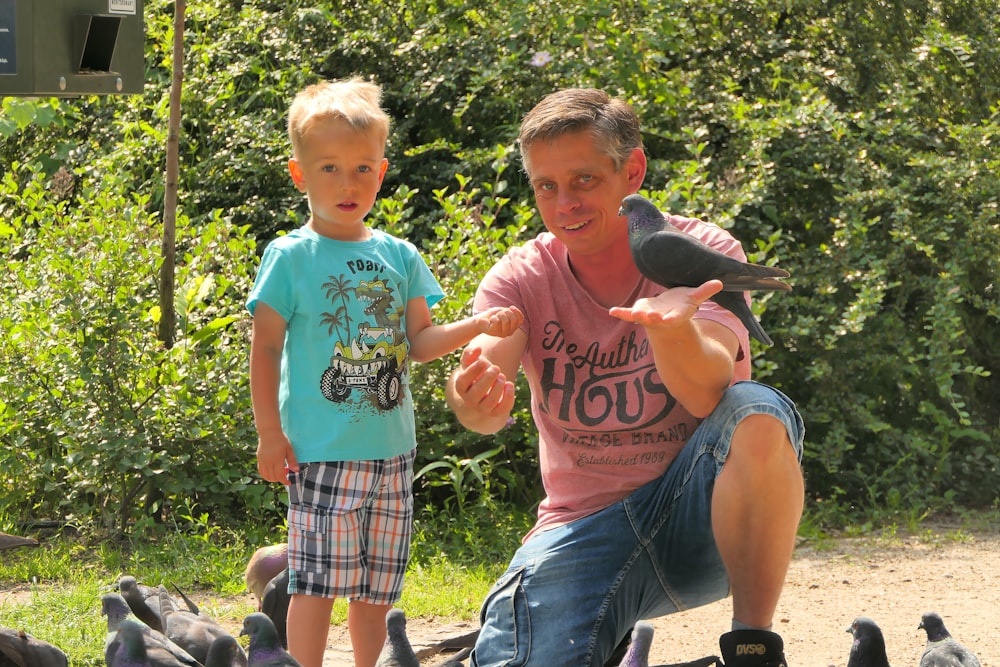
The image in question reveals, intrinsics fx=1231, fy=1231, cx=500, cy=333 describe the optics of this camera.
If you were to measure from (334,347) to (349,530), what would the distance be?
505mm

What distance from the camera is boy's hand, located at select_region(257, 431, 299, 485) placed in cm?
333

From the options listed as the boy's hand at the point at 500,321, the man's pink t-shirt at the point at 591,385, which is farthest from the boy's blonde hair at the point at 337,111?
the boy's hand at the point at 500,321

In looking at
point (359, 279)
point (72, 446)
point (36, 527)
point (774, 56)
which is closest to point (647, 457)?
point (359, 279)

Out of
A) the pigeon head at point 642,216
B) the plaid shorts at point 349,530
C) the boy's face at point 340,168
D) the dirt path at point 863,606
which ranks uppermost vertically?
the boy's face at point 340,168

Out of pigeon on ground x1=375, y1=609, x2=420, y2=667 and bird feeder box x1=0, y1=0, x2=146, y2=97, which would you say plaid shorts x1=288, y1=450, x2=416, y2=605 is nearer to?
pigeon on ground x1=375, y1=609, x2=420, y2=667

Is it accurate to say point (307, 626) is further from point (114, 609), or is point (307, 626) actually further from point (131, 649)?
point (114, 609)

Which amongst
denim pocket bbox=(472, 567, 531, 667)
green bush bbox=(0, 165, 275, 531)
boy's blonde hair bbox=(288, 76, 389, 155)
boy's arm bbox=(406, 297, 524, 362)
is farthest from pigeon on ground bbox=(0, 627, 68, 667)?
green bush bbox=(0, 165, 275, 531)

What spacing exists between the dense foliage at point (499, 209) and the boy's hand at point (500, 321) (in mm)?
1982

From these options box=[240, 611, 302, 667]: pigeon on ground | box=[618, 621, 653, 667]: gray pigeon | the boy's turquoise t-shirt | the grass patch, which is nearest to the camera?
box=[618, 621, 653, 667]: gray pigeon

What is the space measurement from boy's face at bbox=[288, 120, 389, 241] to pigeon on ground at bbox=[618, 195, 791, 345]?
30.4 inches

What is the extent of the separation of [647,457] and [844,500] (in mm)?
3123

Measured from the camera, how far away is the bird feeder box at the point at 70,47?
10.6 feet

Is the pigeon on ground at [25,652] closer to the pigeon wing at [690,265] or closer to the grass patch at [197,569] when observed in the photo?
the grass patch at [197,569]

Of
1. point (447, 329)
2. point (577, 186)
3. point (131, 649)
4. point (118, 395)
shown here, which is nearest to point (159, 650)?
point (131, 649)
